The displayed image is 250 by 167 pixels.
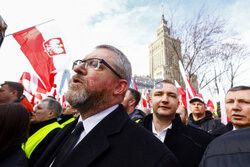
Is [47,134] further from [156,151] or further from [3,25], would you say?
[156,151]

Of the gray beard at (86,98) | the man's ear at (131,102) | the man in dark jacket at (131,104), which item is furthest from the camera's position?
the man's ear at (131,102)

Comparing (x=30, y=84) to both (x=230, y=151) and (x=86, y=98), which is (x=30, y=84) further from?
(x=230, y=151)

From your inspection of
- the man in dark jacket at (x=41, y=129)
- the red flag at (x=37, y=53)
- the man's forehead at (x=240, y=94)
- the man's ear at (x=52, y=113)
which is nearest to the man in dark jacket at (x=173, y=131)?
the man's forehead at (x=240, y=94)

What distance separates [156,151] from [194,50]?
1003 centimetres

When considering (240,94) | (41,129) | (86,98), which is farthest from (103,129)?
(240,94)

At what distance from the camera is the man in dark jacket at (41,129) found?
7.36ft

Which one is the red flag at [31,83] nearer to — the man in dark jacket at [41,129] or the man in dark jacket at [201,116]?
the man in dark jacket at [41,129]

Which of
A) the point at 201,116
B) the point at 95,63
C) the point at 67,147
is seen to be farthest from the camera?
the point at 201,116

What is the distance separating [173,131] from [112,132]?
1275 mm

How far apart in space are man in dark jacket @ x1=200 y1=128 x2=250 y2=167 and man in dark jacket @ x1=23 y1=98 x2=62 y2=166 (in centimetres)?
220

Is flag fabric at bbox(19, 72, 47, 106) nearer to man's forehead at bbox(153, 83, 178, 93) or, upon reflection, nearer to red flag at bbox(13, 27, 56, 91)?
red flag at bbox(13, 27, 56, 91)

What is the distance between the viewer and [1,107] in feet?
5.90

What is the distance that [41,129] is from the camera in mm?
2656

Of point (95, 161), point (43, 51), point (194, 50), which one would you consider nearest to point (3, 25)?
point (95, 161)
